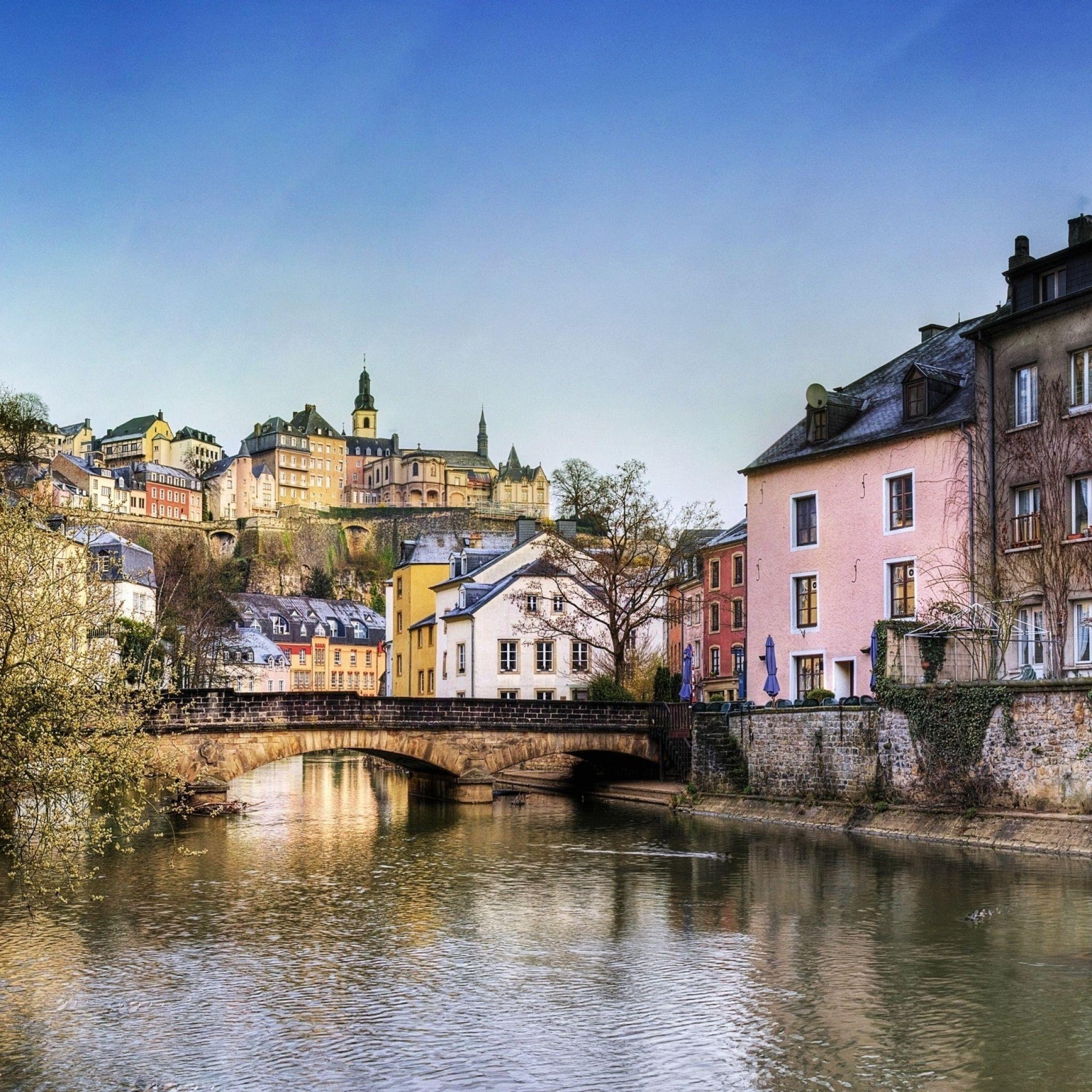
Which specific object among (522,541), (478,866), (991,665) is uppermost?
(522,541)

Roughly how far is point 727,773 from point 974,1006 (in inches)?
882

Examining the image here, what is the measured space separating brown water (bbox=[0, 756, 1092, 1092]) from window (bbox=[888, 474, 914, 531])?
10.5 m

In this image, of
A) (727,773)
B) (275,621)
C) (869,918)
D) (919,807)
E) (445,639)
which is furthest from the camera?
(275,621)

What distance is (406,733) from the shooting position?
39.1m

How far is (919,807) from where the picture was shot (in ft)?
94.2

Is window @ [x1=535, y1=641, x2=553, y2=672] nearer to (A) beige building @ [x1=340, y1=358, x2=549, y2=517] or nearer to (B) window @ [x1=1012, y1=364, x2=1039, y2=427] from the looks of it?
(B) window @ [x1=1012, y1=364, x2=1039, y2=427]

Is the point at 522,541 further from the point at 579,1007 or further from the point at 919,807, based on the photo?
the point at 579,1007

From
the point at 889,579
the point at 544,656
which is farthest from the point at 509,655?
the point at 889,579

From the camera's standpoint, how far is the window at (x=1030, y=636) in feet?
102

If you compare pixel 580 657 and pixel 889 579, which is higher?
pixel 889 579

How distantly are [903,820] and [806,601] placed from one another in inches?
380

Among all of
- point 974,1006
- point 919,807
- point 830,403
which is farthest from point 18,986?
point 830,403

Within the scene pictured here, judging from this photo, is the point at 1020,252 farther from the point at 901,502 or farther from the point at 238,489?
the point at 238,489

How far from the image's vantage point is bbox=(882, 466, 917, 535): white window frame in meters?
34.2
